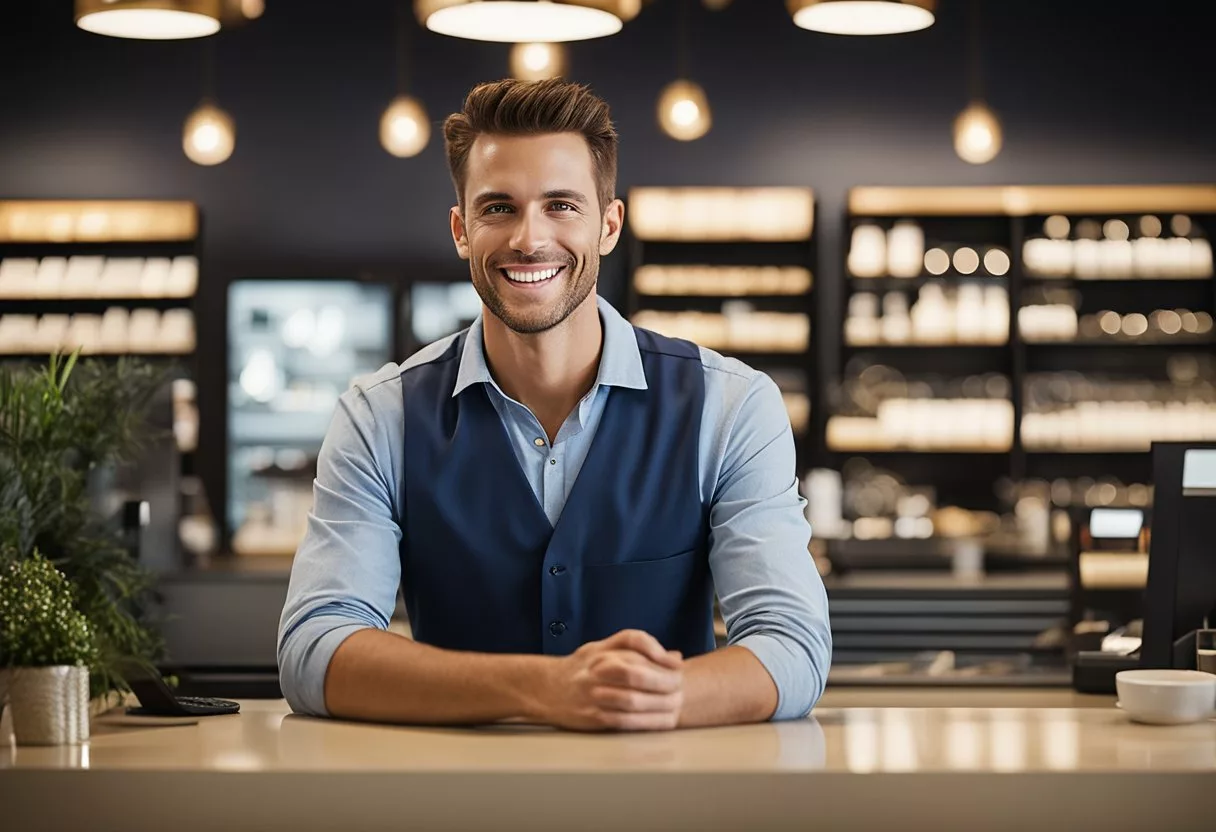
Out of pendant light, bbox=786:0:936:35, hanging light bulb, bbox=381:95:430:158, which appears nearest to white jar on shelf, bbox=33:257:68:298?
hanging light bulb, bbox=381:95:430:158

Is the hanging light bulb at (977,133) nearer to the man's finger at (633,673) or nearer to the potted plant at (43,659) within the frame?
the man's finger at (633,673)

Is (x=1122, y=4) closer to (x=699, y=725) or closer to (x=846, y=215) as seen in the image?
(x=846, y=215)

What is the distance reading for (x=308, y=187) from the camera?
8.67 meters

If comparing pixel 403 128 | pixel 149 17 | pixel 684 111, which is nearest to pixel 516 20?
pixel 149 17

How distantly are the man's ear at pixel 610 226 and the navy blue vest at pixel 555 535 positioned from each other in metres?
0.23

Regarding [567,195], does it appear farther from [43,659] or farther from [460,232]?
[43,659]

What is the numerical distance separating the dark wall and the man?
6248mm

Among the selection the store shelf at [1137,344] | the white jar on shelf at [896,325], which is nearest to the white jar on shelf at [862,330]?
the white jar on shelf at [896,325]

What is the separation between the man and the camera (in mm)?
2197

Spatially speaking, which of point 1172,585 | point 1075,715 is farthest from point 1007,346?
point 1075,715

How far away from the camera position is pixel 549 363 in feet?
7.63

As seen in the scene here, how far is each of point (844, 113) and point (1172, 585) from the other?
6.39 m

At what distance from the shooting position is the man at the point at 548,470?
220cm

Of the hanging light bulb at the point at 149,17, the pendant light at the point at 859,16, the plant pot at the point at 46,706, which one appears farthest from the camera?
the pendant light at the point at 859,16
